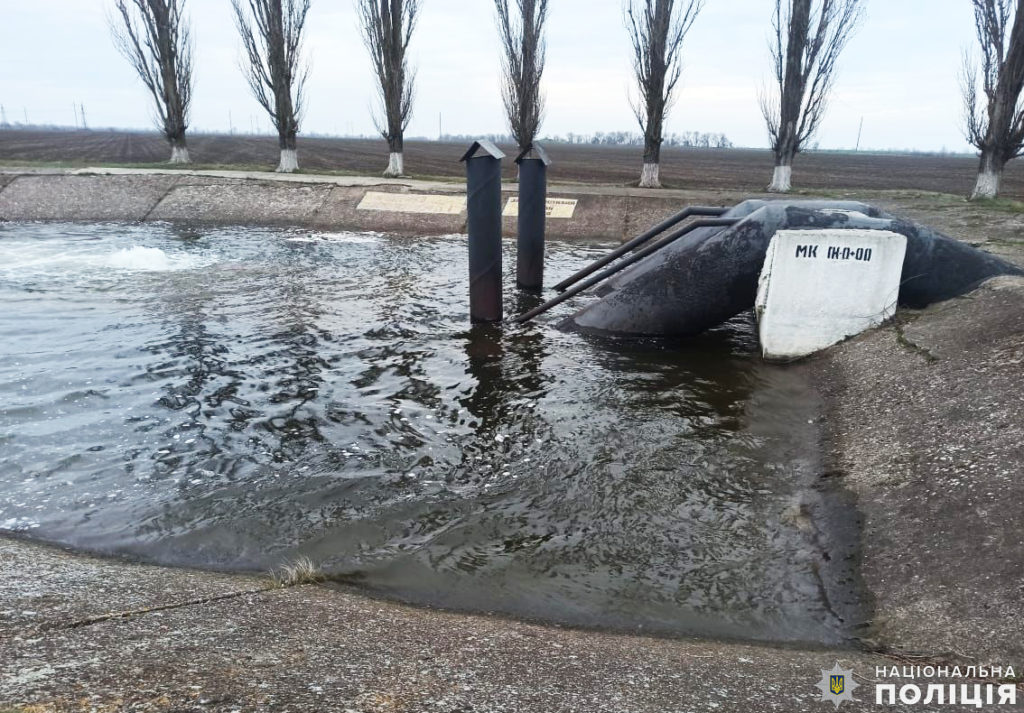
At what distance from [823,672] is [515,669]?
1.24 m

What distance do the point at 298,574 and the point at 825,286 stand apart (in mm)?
5848

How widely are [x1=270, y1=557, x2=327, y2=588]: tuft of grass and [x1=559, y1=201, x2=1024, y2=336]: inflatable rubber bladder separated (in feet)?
17.9

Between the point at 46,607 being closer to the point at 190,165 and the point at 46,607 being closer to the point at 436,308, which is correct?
the point at 436,308

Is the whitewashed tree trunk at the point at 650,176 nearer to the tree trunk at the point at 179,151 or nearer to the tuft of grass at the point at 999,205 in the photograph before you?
the tuft of grass at the point at 999,205

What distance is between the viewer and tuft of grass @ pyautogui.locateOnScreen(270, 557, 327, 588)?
3.49 m

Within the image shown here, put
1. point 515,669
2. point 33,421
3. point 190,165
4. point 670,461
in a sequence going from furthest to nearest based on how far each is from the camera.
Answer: point 190,165 → point 33,421 → point 670,461 → point 515,669

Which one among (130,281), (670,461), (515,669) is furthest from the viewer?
(130,281)

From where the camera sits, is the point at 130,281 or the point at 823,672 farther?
the point at 130,281

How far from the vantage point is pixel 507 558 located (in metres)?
3.86

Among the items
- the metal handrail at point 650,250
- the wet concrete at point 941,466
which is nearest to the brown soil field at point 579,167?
the metal handrail at point 650,250

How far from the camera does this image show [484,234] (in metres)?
8.49

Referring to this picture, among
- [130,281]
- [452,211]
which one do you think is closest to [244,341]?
[130,281]

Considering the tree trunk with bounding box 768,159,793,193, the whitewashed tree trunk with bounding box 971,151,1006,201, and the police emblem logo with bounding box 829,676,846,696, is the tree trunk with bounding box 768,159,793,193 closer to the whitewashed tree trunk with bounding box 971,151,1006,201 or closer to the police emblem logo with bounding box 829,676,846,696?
the whitewashed tree trunk with bounding box 971,151,1006,201

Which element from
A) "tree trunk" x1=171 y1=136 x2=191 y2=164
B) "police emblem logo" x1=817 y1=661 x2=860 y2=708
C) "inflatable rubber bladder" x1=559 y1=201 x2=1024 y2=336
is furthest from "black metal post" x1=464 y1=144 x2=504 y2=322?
"tree trunk" x1=171 y1=136 x2=191 y2=164
